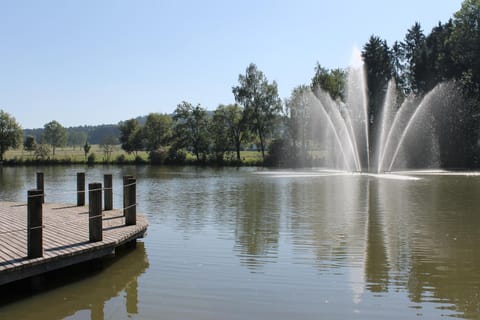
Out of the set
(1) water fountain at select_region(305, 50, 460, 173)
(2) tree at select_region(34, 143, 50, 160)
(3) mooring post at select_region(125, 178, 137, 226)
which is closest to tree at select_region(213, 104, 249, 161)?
(1) water fountain at select_region(305, 50, 460, 173)

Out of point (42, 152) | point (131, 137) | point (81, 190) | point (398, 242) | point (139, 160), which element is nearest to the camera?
point (398, 242)

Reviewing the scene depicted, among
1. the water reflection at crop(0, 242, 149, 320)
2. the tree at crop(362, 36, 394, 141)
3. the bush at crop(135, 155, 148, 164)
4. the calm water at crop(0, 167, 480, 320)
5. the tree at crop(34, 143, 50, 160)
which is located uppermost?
the tree at crop(362, 36, 394, 141)

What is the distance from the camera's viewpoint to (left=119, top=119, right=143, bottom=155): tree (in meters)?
104

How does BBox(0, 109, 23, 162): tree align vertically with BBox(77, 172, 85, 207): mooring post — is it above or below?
above

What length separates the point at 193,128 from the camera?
91.1m

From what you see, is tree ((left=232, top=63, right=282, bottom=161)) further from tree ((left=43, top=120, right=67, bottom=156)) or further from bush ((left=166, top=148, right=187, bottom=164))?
tree ((left=43, top=120, right=67, bottom=156))

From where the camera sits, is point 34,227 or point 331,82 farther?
point 331,82

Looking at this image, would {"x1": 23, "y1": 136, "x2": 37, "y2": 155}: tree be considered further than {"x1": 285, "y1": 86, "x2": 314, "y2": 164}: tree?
Yes

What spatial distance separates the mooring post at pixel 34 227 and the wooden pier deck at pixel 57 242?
173 mm

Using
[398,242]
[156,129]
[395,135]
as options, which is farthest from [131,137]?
[398,242]

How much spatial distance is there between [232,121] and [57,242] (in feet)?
252

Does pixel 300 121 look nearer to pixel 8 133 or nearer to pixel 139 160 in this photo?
pixel 139 160

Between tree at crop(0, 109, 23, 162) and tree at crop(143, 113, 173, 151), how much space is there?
24.9 meters

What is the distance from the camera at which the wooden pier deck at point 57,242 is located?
378 inches
